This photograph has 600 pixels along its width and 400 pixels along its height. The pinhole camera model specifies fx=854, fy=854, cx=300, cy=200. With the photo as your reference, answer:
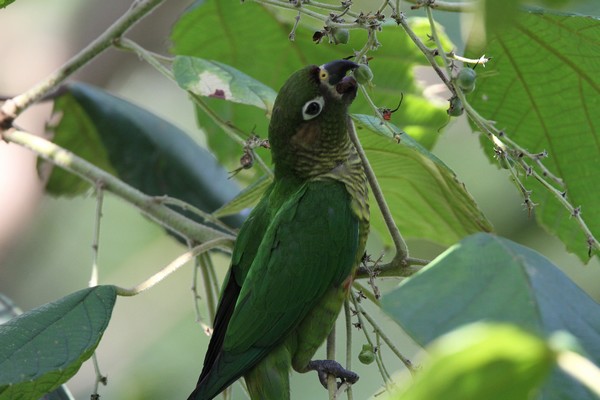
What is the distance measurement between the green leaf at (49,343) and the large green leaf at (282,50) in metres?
0.95

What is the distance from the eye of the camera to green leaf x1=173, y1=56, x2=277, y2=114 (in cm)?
155

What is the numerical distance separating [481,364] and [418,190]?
116cm

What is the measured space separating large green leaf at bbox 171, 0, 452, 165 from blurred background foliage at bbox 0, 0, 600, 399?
1067 millimetres

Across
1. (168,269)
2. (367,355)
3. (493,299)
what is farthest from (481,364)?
(168,269)

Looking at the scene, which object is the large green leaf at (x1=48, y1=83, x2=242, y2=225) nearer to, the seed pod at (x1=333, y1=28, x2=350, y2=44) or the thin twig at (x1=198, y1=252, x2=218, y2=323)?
the thin twig at (x1=198, y1=252, x2=218, y2=323)

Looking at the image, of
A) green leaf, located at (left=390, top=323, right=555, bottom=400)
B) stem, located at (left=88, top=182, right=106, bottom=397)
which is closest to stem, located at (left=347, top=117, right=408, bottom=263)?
stem, located at (left=88, top=182, right=106, bottom=397)

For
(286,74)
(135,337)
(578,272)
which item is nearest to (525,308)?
(286,74)

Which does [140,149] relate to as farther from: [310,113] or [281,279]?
[281,279]

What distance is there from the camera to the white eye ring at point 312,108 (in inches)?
69.7

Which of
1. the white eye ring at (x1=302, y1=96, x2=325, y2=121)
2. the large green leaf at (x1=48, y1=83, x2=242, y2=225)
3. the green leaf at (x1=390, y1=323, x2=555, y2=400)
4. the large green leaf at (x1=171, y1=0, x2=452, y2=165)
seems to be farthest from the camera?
the large green leaf at (x1=48, y1=83, x2=242, y2=225)

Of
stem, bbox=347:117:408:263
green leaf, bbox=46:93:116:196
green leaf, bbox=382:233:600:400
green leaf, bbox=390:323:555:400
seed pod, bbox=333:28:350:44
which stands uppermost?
green leaf, bbox=46:93:116:196

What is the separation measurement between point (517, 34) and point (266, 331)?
74 cm

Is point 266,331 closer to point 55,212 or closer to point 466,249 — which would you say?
point 466,249

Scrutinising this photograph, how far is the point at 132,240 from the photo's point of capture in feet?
16.1
